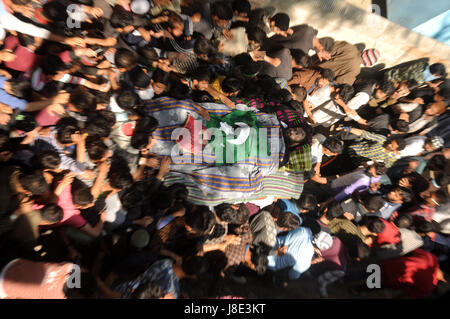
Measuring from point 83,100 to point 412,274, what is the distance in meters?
4.25

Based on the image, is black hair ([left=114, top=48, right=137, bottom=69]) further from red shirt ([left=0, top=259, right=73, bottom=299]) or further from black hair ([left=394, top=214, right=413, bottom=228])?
Answer: black hair ([left=394, top=214, right=413, bottom=228])

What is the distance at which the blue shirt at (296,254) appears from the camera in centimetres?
270

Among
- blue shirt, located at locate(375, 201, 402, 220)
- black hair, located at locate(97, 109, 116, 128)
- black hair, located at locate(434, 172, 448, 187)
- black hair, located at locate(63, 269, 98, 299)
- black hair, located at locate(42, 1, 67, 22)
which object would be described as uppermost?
black hair, located at locate(42, 1, 67, 22)

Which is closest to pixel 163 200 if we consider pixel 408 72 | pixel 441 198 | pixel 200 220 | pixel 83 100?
pixel 200 220

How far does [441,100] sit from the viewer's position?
334 centimetres

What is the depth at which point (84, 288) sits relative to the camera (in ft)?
6.11

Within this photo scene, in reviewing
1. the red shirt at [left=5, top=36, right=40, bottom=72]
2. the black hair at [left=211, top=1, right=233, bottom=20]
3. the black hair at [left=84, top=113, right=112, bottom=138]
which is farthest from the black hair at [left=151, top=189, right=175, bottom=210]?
the black hair at [left=211, top=1, right=233, bottom=20]

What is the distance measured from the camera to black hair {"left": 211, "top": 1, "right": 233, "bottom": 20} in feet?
8.98

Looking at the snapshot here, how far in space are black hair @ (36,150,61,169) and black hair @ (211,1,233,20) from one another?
257 cm

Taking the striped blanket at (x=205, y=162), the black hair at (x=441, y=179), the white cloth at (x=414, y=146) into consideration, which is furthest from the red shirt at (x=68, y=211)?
the black hair at (x=441, y=179)

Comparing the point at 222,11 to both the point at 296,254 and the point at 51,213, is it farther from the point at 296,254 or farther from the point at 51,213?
the point at 296,254

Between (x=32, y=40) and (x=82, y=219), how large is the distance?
2.04 m

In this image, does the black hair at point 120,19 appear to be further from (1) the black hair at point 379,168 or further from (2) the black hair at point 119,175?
(1) the black hair at point 379,168

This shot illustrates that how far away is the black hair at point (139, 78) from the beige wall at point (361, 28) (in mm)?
2133
